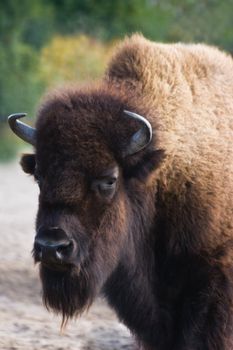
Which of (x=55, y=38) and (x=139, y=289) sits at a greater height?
(x=139, y=289)

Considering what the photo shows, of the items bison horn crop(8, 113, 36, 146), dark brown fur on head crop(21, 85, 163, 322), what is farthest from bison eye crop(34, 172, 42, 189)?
bison horn crop(8, 113, 36, 146)

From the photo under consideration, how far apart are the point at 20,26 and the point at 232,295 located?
112 feet

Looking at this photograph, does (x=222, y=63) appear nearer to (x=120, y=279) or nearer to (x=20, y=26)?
(x=120, y=279)

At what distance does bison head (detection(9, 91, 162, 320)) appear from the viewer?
616cm

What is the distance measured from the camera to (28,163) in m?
6.85

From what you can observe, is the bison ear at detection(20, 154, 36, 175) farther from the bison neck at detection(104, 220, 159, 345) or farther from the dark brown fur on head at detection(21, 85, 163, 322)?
the bison neck at detection(104, 220, 159, 345)

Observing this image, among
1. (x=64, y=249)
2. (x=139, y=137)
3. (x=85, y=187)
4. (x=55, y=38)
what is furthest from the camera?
(x=55, y=38)

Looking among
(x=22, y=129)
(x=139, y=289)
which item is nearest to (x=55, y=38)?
(x=22, y=129)

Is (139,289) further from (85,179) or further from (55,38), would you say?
(55,38)

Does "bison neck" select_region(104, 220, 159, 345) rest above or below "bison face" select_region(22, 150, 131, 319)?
below

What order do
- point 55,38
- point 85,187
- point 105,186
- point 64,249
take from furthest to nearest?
point 55,38 < point 105,186 < point 85,187 < point 64,249

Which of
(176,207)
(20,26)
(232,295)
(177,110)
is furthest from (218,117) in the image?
(20,26)

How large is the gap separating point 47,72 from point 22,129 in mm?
32912

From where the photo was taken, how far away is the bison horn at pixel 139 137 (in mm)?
6488
